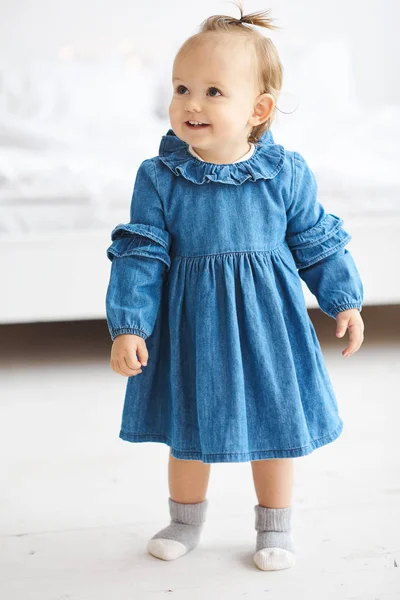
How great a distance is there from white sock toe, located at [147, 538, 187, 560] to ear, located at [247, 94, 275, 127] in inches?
21.8

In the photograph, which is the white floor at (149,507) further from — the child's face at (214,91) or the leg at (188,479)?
the child's face at (214,91)

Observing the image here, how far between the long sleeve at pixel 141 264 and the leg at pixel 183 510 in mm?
217

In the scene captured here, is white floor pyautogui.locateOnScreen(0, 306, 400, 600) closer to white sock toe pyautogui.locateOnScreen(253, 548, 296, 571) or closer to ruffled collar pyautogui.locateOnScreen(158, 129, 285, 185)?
white sock toe pyautogui.locateOnScreen(253, 548, 296, 571)

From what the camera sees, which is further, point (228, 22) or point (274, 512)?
point (274, 512)

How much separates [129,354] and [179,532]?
0.28 meters

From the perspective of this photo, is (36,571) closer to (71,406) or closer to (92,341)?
(71,406)

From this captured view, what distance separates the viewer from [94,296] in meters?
1.84

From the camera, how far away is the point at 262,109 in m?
0.97

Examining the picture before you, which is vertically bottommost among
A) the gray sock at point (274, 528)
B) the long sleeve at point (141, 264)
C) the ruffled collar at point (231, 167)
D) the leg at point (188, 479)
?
the gray sock at point (274, 528)

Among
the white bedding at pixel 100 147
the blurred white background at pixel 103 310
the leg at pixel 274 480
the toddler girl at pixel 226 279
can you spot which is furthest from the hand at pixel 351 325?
the white bedding at pixel 100 147

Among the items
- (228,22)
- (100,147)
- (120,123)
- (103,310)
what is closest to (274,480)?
(228,22)

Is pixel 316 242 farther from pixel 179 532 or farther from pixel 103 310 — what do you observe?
pixel 103 310

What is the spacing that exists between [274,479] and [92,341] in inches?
49.3

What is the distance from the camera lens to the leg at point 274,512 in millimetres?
1021
